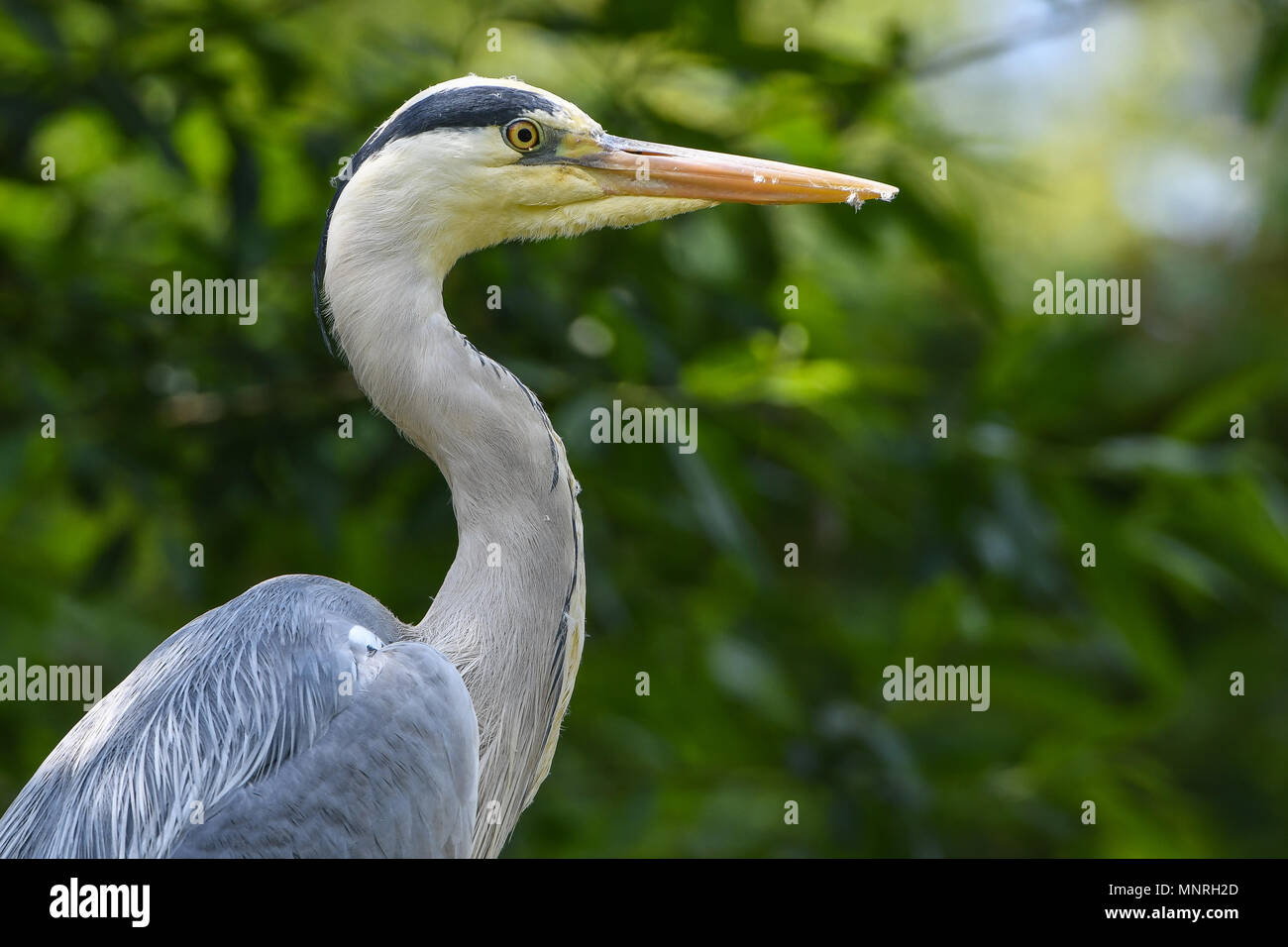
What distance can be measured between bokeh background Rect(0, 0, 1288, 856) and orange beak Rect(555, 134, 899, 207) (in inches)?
31.8

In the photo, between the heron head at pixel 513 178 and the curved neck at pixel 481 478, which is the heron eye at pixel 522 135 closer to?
the heron head at pixel 513 178

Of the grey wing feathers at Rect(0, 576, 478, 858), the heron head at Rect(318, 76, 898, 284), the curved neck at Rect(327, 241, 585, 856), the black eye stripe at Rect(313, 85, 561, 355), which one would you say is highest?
the black eye stripe at Rect(313, 85, 561, 355)

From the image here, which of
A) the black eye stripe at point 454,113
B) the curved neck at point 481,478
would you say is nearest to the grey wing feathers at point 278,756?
the curved neck at point 481,478

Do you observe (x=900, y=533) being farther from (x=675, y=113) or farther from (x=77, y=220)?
(x=77, y=220)

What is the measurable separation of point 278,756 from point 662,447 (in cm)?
143

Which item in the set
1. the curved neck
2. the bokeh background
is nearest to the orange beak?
the curved neck

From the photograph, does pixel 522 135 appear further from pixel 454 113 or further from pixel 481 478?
pixel 481 478

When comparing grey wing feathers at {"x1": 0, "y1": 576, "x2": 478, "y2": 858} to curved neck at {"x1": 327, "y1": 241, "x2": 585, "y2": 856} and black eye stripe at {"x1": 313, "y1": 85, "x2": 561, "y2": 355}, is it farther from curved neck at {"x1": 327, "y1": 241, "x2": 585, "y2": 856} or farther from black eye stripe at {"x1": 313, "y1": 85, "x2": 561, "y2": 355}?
black eye stripe at {"x1": 313, "y1": 85, "x2": 561, "y2": 355}

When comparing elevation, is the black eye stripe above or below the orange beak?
above

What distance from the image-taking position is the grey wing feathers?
2.09m

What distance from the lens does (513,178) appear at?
238 cm

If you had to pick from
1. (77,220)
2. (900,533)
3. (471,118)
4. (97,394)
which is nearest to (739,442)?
(900,533)
